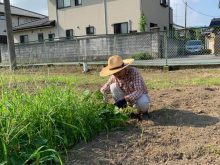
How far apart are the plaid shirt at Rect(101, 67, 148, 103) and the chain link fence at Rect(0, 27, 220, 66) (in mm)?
6978

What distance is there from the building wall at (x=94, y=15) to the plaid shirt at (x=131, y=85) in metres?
Answer: 18.0

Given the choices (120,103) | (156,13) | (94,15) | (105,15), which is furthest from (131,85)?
(156,13)

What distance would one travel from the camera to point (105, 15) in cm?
2352

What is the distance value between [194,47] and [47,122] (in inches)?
397

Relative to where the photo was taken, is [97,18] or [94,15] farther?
[94,15]

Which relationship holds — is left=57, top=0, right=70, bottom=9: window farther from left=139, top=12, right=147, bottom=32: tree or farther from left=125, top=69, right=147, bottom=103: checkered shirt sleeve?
left=125, top=69, right=147, bottom=103: checkered shirt sleeve

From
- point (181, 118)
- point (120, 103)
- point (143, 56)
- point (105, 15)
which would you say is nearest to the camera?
point (181, 118)

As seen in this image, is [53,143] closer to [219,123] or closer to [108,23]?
[219,123]

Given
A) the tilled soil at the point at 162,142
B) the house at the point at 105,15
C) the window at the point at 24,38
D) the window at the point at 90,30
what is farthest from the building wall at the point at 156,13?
the tilled soil at the point at 162,142

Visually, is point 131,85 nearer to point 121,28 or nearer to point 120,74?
point 120,74

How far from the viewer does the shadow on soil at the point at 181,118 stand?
4.19 meters

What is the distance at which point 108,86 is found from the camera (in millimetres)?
4660

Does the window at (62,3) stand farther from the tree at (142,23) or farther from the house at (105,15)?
the tree at (142,23)

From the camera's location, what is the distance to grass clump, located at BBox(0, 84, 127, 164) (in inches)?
124
